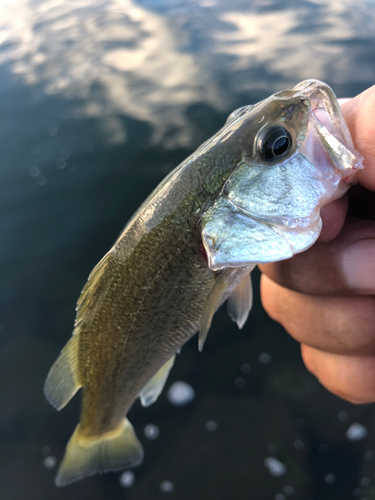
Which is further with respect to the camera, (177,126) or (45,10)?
(45,10)

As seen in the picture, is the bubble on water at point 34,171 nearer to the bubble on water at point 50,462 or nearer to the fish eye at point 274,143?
the bubble on water at point 50,462

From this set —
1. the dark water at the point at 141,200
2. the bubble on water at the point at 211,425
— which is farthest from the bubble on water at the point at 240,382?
the bubble on water at the point at 211,425

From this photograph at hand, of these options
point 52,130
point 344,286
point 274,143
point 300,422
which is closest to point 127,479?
point 300,422

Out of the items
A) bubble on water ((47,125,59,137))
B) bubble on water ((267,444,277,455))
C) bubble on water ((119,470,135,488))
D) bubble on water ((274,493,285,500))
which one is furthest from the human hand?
bubble on water ((47,125,59,137))

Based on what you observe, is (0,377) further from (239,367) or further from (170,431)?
(239,367)

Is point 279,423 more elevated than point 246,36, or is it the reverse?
point 246,36

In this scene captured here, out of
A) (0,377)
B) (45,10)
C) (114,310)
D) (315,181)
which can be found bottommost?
(0,377)

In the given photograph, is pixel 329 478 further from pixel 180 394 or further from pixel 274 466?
pixel 180 394

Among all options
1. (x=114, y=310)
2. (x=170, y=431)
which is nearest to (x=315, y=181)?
(x=114, y=310)
